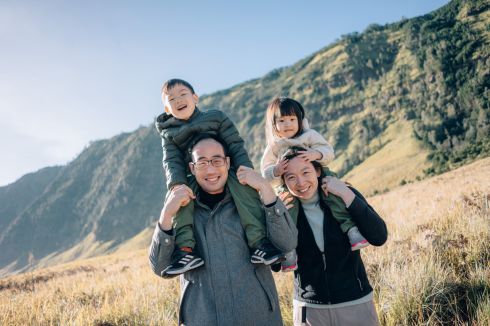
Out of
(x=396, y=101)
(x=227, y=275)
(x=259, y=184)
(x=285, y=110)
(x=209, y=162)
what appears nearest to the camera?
(x=227, y=275)

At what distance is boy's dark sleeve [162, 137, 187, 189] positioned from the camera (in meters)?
2.85

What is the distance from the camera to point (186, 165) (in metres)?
3.10

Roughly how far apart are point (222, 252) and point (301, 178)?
0.92 metres

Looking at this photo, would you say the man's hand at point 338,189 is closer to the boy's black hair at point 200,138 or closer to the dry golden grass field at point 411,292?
the boy's black hair at point 200,138

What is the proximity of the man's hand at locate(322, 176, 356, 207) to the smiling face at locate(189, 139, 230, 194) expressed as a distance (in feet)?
2.82

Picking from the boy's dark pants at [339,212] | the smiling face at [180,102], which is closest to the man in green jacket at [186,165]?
the smiling face at [180,102]

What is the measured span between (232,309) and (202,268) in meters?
0.36

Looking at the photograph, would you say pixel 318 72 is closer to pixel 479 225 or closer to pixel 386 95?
pixel 386 95

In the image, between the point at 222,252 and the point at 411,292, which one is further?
the point at 411,292

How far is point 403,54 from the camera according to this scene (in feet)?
464

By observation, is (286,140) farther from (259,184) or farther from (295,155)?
(259,184)

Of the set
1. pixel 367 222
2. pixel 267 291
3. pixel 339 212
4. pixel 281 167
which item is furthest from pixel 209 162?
pixel 367 222

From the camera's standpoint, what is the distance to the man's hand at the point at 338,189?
272 centimetres

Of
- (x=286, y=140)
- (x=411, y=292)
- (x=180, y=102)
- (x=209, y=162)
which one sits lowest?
(x=411, y=292)
